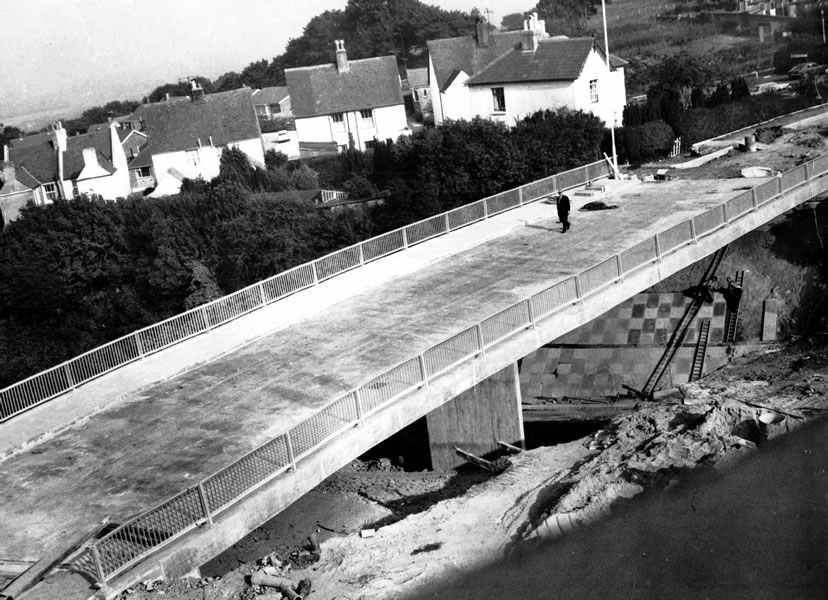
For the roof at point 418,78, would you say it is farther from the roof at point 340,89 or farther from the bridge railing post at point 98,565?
the bridge railing post at point 98,565

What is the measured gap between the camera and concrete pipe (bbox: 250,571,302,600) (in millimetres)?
14602

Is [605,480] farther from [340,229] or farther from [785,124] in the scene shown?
[785,124]

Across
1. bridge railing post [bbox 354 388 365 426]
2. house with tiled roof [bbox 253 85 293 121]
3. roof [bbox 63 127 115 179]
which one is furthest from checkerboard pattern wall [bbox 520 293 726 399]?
house with tiled roof [bbox 253 85 293 121]

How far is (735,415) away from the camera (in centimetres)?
1794

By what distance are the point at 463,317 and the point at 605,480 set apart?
7826mm

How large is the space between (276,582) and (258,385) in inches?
252

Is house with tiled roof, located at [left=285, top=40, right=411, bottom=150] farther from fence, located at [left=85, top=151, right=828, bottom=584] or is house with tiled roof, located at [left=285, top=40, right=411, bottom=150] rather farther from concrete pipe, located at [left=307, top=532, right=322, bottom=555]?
concrete pipe, located at [left=307, top=532, right=322, bottom=555]

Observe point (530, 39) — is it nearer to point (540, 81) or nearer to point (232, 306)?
point (540, 81)

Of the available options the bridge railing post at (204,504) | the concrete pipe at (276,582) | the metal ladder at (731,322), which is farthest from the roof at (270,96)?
the concrete pipe at (276,582)

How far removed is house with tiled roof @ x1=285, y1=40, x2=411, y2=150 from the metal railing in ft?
113

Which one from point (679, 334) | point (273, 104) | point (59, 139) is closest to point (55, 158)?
point (59, 139)

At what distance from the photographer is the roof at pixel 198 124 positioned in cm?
6162

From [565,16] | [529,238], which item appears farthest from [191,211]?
[565,16]

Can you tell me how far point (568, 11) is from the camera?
112m
